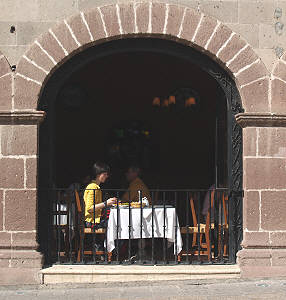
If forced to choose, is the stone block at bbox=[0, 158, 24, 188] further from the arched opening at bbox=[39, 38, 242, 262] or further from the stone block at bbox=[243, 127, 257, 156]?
the arched opening at bbox=[39, 38, 242, 262]

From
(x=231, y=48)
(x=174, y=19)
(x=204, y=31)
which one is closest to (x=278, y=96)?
(x=231, y=48)

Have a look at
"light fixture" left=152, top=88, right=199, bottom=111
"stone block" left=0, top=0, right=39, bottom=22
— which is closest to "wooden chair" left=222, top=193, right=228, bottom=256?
"stone block" left=0, top=0, right=39, bottom=22

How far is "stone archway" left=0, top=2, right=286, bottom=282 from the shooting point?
742 centimetres

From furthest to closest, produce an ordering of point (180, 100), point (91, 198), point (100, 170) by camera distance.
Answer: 1. point (180, 100)
2. point (100, 170)
3. point (91, 198)

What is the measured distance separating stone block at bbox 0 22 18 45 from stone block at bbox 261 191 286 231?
3288 mm

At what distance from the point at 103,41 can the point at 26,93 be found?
1.04 metres

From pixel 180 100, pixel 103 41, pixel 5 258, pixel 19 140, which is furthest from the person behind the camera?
pixel 180 100

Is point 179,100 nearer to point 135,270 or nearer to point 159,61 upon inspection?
point 159,61

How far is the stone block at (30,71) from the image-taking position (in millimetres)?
7469

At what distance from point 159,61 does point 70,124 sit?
2154mm

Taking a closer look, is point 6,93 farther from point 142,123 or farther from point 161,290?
point 142,123

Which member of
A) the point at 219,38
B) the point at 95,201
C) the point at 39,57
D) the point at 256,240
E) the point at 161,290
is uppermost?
the point at 219,38

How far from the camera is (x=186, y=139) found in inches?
517

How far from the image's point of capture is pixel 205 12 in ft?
25.0
